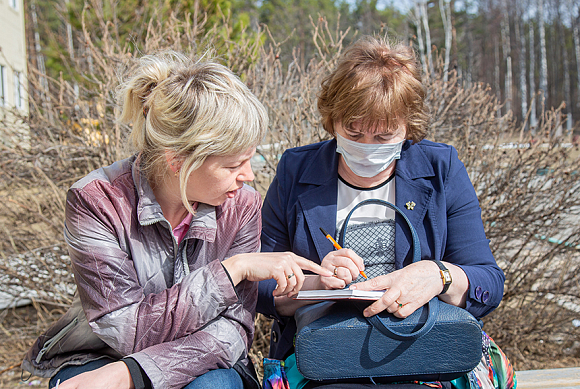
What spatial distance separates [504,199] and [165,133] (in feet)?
8.25

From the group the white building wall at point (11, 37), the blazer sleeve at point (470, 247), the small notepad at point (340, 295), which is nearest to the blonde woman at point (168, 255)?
the small notepad at point (340, 295)

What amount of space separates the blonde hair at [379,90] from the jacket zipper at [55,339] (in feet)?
4.32

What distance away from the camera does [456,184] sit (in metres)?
2.02

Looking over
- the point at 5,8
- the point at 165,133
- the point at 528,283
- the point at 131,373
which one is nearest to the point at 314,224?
the point at 165,133

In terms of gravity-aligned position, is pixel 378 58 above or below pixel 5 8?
below

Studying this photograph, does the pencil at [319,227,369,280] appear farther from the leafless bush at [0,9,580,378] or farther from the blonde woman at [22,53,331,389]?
the leafless bush at [0,9,580,378]

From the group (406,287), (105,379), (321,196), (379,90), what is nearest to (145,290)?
(105,379)

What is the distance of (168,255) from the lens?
71.0 inches

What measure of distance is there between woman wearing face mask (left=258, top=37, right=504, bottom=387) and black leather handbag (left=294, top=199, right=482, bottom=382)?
0.25 meters

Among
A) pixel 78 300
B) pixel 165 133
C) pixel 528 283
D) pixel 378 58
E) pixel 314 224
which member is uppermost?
pixel 378 58

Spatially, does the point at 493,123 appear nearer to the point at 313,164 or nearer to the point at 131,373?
the point at 313,164

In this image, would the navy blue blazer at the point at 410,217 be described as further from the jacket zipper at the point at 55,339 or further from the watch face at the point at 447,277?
the jacket zipper at the point at 55,339

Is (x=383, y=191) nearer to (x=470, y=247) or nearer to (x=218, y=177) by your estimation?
(x=470, y=247)

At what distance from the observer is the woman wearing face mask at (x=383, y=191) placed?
6.24 ft
